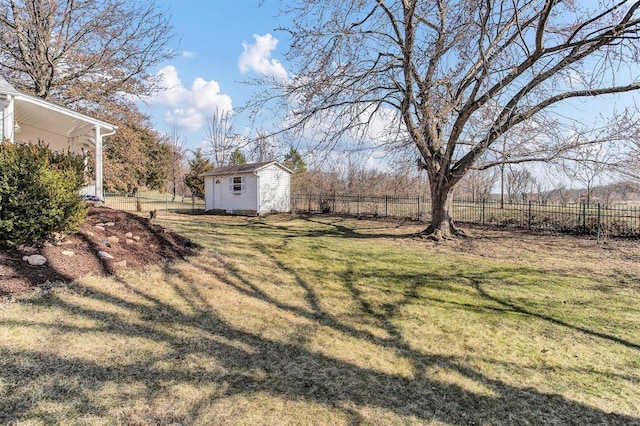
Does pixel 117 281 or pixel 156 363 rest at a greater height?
pixel 117 281

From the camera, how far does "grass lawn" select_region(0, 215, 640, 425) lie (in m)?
2.45

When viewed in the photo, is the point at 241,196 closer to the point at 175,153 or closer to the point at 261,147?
the point at 261,147

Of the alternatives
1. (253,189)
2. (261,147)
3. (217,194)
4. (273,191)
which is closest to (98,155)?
(261,147)

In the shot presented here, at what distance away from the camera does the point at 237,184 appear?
1967 cm

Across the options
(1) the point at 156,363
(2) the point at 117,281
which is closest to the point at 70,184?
(2) the point at 117,281

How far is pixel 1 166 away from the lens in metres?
4.19

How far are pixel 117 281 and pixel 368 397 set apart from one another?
3.63 meters

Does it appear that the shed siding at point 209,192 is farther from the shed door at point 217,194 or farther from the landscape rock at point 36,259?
the landscape rock at point 36,259

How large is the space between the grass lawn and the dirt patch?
278 millimetres

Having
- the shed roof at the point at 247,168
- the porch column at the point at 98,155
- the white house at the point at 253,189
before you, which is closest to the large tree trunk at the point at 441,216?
the white house at the point at 253,189

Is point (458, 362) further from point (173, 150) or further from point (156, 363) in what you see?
point (173, 150)

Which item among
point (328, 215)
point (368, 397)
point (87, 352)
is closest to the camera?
point (368, 397)

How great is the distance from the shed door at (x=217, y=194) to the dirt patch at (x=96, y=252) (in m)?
14.3

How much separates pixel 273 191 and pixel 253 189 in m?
1.20
